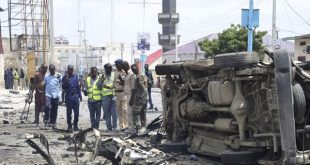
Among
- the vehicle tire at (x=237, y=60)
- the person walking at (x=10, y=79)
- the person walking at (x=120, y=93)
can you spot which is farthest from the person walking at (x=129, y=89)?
the person walking at (x=10, y=79)

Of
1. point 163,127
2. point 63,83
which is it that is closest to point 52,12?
point 63,83

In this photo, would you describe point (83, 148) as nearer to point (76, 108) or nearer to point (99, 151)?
point (99, 151)

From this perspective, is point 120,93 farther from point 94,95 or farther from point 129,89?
point 94,95

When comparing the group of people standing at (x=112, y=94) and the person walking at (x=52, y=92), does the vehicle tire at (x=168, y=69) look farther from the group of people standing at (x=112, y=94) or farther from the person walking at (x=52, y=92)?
the person walking at (x=52, y=92)

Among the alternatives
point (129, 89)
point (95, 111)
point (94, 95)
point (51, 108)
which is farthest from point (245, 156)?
point (51, 108)

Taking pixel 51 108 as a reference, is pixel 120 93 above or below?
above

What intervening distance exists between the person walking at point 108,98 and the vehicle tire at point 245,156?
594 cm

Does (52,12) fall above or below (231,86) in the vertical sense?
above

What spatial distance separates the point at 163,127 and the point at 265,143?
2795mm

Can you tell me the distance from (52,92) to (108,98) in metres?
1.82

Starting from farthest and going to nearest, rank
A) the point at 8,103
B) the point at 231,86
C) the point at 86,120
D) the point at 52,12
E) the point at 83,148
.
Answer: the point at 52,12
the point at 8,103
the point at 86,120
the point at 83,148
the point at 231,86

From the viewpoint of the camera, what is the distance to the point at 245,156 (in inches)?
250

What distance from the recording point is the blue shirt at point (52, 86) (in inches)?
517

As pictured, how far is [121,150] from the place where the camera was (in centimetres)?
692
